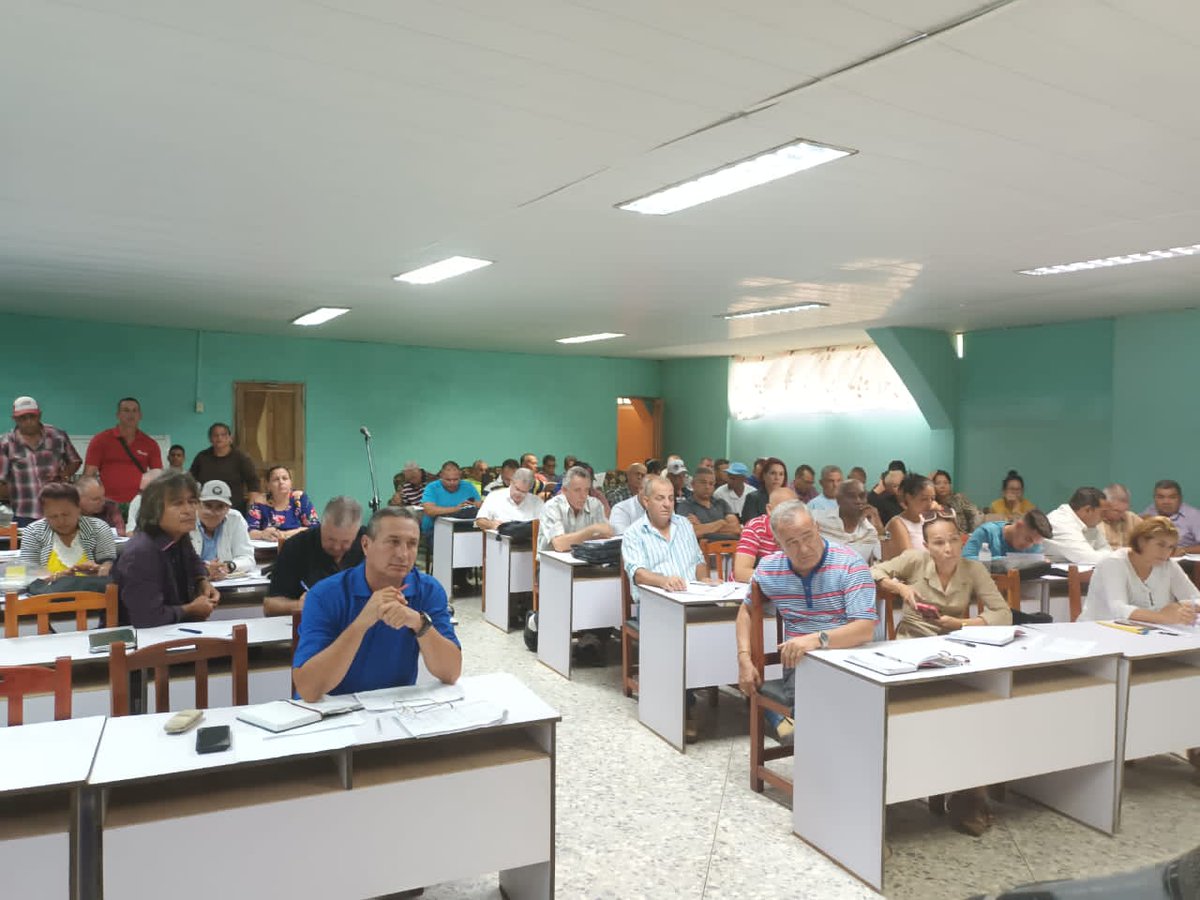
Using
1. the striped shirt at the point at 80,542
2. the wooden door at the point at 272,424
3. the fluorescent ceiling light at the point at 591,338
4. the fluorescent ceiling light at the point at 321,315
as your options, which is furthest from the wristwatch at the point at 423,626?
the wooden door at the point at 272,424

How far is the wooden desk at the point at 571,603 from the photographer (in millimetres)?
5547

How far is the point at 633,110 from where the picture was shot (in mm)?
3141

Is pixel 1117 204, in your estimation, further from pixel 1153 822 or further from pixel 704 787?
pixel 704 787

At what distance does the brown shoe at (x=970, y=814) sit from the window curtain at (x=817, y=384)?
790 cm

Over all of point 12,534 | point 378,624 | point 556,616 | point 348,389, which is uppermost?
point 348,389

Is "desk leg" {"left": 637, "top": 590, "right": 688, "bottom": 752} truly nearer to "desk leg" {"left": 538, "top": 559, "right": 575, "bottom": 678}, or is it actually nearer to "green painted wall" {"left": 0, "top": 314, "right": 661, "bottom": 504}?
"desk leg" {"left": 538, "top": 559, "right": 575, "bottom": 678}

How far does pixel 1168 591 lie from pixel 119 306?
30.8 ft

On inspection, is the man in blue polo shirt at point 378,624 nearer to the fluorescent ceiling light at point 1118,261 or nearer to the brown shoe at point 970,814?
the brown shoe at point 970,814

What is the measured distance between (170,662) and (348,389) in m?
9.73

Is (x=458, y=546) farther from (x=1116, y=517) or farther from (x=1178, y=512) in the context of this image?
(x=1178, y=512)

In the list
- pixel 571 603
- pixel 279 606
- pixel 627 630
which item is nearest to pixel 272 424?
pixel 571 603

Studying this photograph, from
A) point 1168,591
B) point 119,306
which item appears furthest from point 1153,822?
point 119,306

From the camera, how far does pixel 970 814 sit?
11.3 ft

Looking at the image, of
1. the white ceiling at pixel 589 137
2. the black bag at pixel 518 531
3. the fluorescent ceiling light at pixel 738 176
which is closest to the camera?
the white ceiling at pixel 589 137
